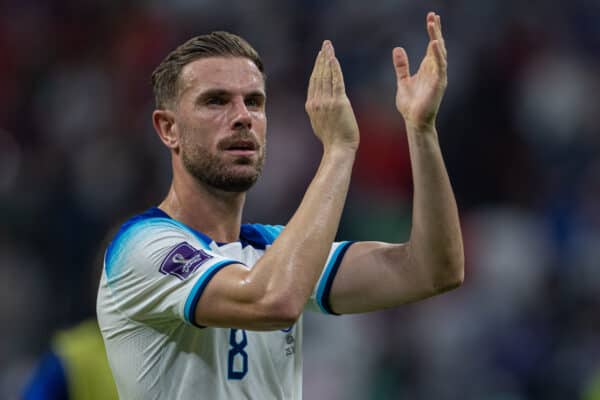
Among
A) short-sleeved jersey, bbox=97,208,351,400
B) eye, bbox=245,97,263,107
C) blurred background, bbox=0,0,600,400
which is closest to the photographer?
short-sleeved jersey, bbox=97,208,351,400

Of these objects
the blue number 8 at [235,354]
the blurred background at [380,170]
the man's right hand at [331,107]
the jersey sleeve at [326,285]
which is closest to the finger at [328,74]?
the man's right hand at [331,107]

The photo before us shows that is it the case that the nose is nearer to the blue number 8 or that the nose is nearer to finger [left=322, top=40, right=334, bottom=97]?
finger [left=322, top=40, right=334, bottom=97]

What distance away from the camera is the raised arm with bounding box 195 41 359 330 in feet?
10.3

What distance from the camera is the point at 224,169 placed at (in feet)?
12.1

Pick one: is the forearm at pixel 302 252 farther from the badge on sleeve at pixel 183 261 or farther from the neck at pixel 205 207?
the neck at pixel 205 207

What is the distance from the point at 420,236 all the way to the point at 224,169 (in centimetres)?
72

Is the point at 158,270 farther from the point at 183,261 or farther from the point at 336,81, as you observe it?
the point at 336,81

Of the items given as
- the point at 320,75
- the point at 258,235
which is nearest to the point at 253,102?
the point at 320,75

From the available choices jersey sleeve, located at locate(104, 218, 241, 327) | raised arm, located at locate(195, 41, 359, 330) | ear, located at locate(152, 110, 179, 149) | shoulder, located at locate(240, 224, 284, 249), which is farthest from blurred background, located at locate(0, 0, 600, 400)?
raised arm, located at locate(195, 41, 359, 330)

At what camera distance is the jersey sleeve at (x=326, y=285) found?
3.97 meters

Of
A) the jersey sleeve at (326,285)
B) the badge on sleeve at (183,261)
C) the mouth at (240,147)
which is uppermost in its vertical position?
the mouth at (240,147)

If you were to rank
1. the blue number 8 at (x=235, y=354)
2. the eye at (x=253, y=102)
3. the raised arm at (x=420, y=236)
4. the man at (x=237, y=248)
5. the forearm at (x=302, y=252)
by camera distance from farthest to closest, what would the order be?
the eye at (x=253, y=102), the raised arm at (x=420, y=236), the blue number 8 at (x=235, y=354), the man at (x=237, y=248), the forearm at (x=302, y=252)

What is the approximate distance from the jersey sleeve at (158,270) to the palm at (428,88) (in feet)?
2.71

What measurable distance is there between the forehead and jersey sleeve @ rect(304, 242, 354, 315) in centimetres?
68
